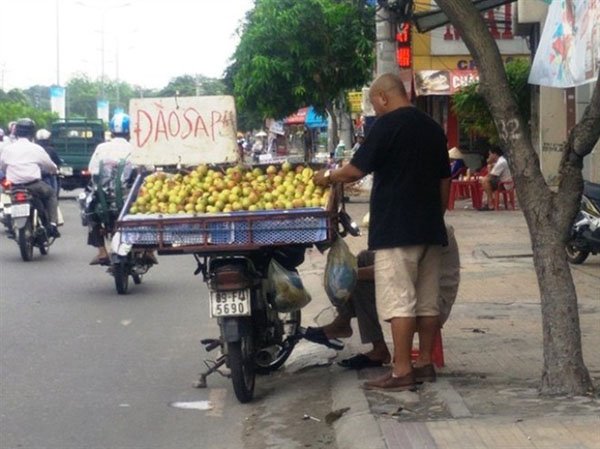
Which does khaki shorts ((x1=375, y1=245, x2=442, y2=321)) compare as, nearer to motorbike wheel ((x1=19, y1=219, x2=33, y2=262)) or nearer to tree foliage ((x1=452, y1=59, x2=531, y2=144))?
motorbike wheel ((x1=19, y1=219, x2=33, y2=262))

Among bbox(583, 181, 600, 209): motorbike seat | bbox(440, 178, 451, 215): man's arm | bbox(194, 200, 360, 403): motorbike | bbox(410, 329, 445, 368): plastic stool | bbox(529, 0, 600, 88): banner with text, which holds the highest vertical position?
bbox(529, 0, 600, 88): banner with text

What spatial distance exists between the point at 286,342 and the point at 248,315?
80cm

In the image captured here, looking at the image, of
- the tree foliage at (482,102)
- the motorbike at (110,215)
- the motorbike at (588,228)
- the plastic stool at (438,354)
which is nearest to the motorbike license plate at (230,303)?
the plastic stool at (438,354)

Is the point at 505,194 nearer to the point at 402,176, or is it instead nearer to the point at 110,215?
the point at 110,215

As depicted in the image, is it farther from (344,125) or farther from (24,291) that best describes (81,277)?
(344,125)

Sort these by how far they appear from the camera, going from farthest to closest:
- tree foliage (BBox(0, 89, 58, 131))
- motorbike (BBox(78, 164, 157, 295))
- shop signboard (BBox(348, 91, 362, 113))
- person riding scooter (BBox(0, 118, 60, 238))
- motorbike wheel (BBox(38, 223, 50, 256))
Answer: tree foliage (BBox(0, 89, 58, 131)), shop signboard (BBox(348, 91, 362, 113)), motorbike wheel (BBox(38, 223, 50, 256)), person riding scooter (BBox(0, 118, 60, 238)), motorbike (BBox(78, 164, 157, 295))

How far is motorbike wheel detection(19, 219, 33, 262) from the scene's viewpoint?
16.8 meters

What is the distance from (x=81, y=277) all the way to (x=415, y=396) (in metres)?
8.66

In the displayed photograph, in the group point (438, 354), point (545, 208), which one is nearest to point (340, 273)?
point (438, 354)

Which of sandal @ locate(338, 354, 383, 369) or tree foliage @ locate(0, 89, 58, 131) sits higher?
tree foliage @ locate(0, 89, 58, 131)

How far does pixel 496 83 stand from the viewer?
7.53 meters

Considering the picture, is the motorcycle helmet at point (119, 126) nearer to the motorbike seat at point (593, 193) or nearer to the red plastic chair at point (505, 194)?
the motorbike seat at point (593, 193)

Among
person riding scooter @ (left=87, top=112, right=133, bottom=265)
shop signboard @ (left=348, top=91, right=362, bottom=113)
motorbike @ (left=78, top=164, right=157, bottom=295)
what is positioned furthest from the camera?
shop signboard @ (left=348, top=91, right=362, bottom=113)

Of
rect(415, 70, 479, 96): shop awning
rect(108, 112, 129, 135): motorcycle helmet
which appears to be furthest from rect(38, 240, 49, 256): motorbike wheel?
rect(415, 70, 479, 96): shop awning
